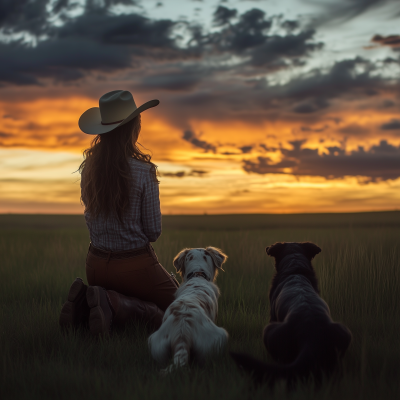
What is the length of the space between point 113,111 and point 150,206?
142cm

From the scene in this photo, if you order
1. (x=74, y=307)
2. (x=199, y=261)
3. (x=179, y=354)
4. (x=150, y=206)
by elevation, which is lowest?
(x=179, y=354)

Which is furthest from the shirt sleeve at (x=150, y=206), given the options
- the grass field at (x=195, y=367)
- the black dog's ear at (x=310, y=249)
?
the black dog's ear at (x=310, y=249)

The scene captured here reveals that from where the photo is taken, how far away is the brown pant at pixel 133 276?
489 cm

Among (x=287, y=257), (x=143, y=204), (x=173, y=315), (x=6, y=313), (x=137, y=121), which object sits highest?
(x=137, y=121)

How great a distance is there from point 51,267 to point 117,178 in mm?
6040

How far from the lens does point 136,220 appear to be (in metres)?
4.89

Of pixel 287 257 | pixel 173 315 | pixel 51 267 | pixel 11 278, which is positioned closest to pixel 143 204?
pixel 173 315

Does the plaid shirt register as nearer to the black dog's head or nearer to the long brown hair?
the long brown hair

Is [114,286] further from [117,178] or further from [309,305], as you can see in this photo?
[309,305]

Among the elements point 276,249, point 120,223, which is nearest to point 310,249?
point 276,249

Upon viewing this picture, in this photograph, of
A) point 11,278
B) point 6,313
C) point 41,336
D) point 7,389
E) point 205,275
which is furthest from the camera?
point 11,278

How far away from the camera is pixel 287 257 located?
15.8ft

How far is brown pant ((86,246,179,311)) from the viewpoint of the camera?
16.0ft

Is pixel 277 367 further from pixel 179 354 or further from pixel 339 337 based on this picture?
pixel 179 354
